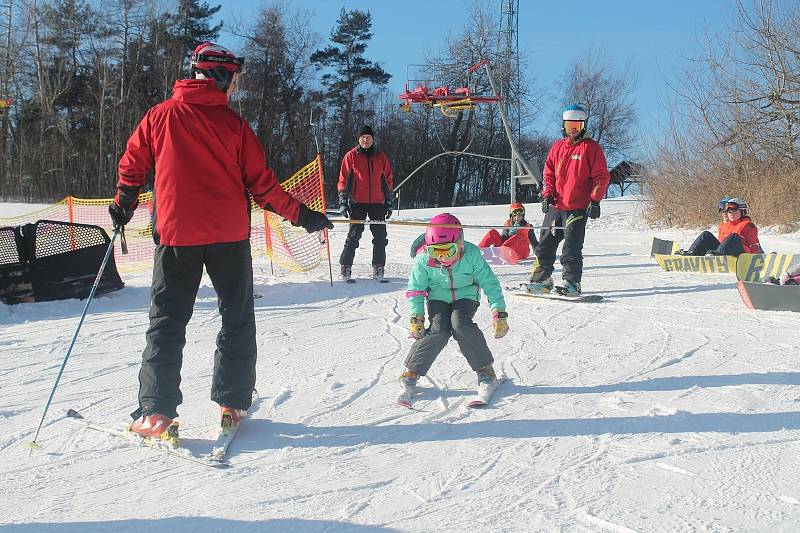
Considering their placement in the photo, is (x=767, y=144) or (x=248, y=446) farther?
(x=767, y=144)

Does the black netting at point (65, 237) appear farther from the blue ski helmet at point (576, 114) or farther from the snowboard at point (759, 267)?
the snowboard at point (759, 267)

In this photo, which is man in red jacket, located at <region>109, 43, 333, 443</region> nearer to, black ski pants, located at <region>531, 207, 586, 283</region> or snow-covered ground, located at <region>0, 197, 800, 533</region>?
snow-covered ground, located at <region>0, 197, 800, 533</region>

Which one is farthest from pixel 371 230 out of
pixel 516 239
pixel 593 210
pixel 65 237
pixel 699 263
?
pixel 699 263

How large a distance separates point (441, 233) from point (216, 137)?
1303mm

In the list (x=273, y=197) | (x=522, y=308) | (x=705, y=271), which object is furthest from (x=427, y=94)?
(x=273, y=197)

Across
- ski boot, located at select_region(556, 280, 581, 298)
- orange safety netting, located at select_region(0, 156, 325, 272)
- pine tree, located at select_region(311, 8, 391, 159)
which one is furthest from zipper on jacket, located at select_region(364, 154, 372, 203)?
pine tree, located at select_region(311, 8, 391, 159)

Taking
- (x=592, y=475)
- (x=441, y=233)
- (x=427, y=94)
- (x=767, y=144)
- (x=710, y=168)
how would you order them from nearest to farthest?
(x=592, y=475), (x=441, y=233), (x=767, y=144), (x=710, y=168), (x=427, y=94)

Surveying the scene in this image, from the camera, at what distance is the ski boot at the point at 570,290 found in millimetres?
6609

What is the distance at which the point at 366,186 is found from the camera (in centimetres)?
779

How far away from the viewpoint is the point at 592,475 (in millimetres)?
2693

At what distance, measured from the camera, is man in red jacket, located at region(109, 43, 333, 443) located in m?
2.98

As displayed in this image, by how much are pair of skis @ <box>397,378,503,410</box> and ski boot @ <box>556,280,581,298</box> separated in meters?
3.00

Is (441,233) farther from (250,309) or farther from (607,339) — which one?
(607,339)

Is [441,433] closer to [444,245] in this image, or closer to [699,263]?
[444,245]
